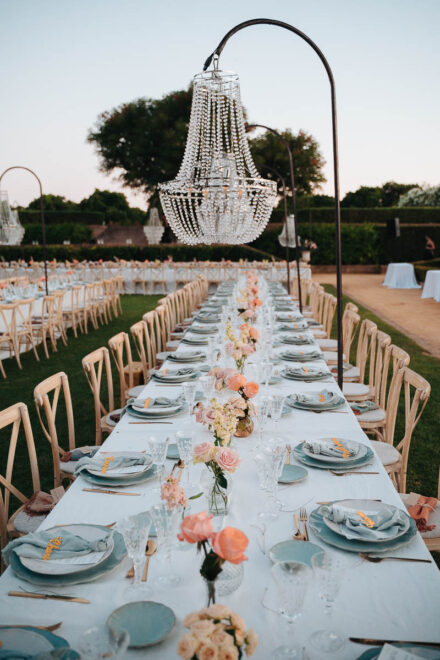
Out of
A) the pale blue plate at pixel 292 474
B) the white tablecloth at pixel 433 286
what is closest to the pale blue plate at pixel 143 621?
the pale blue plate at pixel 292 474

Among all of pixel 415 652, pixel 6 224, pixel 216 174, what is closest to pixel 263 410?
pixel 415 652

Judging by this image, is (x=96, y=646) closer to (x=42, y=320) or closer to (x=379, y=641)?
(x=379, y=641)

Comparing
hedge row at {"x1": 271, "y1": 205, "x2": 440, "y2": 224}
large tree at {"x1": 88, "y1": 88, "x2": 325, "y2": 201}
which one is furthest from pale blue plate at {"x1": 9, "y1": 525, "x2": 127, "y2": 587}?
hedge row at {"x1": 271, "y1": 205, "x2": 440, "y2": 224}

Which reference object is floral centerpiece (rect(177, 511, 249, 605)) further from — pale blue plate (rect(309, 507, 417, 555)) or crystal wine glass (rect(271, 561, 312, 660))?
pale blue plate (rect(309, 507, 417, 555))

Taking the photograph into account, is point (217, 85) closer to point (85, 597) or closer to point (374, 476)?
point (374, 476)

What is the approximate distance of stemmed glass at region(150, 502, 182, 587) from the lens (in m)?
1.32

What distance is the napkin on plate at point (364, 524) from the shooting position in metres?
1.56

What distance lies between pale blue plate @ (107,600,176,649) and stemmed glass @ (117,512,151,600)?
6cm

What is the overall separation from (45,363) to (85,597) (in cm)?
662

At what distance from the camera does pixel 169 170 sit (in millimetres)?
23250

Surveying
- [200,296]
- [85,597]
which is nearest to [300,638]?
[85,597]

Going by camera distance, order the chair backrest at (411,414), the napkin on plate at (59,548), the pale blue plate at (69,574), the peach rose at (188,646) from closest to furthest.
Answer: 1. the peach rose at (188,646)
2. the pale blue plate at (69,574)
3. the napkin on plate at (59,548)
4. the chair backrest at (411,414)

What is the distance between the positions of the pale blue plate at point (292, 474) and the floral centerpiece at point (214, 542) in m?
0.92

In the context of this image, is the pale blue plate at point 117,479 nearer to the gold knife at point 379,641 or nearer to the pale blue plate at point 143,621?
the pale blue plate at point 143,621
